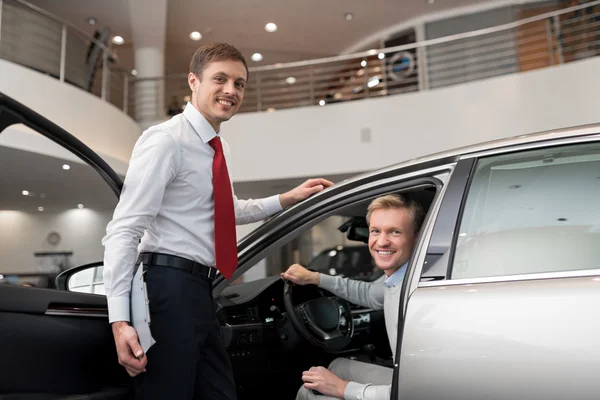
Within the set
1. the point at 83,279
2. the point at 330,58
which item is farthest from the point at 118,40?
the point at 83,279

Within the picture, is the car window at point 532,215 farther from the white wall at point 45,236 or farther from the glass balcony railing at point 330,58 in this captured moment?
the glass balcony railing at point 330,58

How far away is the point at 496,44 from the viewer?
9.01 metres

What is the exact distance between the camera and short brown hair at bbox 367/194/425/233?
1737 mm

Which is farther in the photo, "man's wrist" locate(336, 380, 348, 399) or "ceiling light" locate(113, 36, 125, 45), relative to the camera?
"ceiling light" locate(113, 36, 125, 45)

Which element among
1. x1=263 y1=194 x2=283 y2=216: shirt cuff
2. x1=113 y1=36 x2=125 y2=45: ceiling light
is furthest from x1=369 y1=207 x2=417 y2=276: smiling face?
x1=113 y1=36 x2=125 y2=45: ceiling light

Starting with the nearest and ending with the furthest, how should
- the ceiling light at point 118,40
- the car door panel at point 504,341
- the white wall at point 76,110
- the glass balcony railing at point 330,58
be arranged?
the car door panel at point 504,341
the white wall at point 76,110
the glass balcony railing at point 330,58
the ceiling light at point 118,40

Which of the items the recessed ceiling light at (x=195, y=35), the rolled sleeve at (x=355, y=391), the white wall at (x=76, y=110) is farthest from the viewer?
the recessed ceiling light at (x=195, y=35)

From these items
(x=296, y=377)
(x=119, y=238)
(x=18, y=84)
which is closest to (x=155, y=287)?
(x=119, y=238)

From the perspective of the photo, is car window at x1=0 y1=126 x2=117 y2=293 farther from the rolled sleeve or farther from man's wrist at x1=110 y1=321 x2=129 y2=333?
the rolled sleeve

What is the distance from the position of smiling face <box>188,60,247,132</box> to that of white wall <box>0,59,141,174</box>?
5.35 m

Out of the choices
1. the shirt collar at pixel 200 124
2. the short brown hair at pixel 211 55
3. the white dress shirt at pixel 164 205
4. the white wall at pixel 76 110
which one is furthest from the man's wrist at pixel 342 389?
the white wall at pixel 76 110

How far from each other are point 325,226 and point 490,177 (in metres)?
12.2

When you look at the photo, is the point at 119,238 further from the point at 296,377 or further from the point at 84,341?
the point at 296,377

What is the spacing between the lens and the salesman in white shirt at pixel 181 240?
4.05 ft
